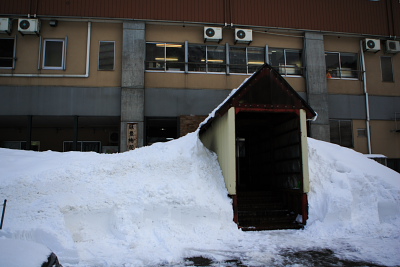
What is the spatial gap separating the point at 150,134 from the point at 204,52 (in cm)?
697

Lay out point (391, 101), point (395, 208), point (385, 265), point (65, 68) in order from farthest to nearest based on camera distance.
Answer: point (391, 101) → point (65, 68) → point (395, 208) → point (385, 265)

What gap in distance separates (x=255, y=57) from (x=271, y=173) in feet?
27.5

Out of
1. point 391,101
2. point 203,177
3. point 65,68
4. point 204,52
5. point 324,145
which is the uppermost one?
point 204,52

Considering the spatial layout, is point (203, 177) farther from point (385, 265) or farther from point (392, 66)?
point (392, 66)

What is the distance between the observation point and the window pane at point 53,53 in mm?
15805

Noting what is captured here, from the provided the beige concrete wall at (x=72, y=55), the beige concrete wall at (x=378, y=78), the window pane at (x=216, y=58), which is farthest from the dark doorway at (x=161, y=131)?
the beige concrete wall at (x=378, y=78)

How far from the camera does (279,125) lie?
11094mm

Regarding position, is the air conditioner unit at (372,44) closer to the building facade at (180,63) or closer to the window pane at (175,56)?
the building facade at (180,63)

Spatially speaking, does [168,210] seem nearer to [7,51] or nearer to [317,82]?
[317,82]

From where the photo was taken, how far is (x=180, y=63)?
646 inches

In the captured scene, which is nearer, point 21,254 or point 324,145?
point 21,254

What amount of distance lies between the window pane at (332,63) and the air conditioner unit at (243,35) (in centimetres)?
508

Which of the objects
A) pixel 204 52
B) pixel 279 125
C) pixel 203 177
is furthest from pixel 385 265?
pixel 204 52

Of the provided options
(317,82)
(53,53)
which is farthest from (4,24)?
(317,82)
